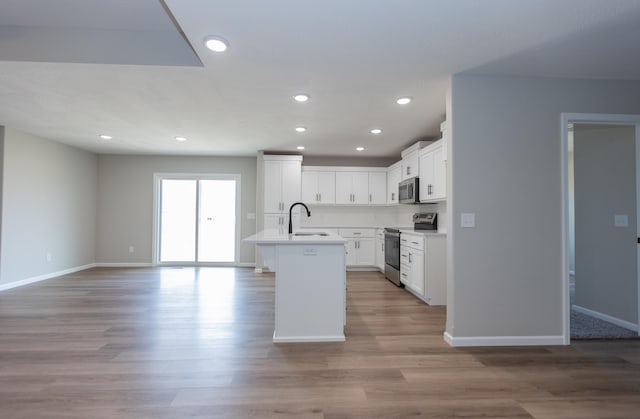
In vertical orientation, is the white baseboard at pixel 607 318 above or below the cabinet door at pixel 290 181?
Result: below

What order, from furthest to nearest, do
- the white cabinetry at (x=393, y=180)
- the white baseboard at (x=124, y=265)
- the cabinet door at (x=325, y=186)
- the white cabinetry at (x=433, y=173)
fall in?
1. the white baseboard at (x=124, y=265)
2. the cabinet door at (x=325, y=186)
3. the white cabinetry at (x=393, y=180)
4. the white cabinetry at (x=433, y=173)

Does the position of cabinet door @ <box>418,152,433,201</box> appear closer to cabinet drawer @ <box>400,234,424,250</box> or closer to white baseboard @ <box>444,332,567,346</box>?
cabinet drawer @ <box>400,234,424,250</box>

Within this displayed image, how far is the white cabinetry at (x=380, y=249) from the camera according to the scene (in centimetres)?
584

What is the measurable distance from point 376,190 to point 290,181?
173 centimetres

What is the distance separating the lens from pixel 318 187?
245 inches

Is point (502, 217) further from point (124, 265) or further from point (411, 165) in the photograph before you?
point (124, 265)

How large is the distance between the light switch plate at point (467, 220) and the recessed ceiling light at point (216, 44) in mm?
2259

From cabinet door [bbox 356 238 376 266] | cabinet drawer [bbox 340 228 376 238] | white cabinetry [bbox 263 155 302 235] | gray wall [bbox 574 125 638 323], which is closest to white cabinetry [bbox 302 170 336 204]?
white cabinetry [bbox 263 155 302 235]

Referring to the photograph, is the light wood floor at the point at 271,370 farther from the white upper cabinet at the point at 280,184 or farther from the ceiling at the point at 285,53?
the white upper cabinet at the point at 280,184

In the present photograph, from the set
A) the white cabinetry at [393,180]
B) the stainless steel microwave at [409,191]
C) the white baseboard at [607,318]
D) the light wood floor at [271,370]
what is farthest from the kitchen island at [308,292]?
the white cabinetry at [393,180]

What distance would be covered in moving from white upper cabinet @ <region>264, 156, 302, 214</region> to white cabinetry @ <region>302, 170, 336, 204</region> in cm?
27

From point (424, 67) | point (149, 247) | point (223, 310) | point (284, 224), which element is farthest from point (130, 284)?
point (424, 67)

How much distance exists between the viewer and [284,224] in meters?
5.89

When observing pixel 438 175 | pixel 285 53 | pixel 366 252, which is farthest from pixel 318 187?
pixel 285 53
